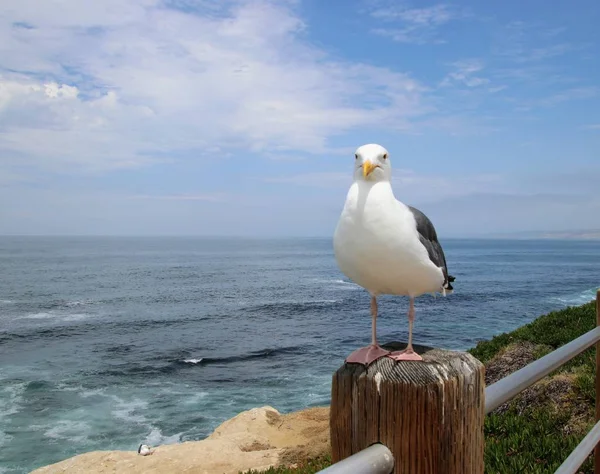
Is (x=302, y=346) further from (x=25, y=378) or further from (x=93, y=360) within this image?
(x=25, y=378)

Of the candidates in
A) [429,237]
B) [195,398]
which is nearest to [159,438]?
[195,398]

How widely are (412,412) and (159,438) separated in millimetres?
19082

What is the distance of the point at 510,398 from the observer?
→ 229 cm

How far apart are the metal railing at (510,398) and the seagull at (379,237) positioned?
1.77 feet

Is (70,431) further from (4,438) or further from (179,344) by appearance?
(179,344)

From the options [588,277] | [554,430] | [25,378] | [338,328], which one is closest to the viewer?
[554,430]

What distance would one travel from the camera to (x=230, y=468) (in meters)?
12.9

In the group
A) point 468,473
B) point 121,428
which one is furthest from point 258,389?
point 468,473

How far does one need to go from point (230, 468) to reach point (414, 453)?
1235 cm

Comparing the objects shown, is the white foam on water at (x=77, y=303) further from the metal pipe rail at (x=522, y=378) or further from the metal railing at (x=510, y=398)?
the metal pipe rail at (x=522, y=378)

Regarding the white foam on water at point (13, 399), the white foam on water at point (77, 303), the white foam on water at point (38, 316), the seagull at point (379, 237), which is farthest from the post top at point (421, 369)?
the white foam on water at point (77, 303)

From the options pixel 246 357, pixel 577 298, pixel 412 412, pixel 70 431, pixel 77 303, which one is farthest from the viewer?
pixel 77 303

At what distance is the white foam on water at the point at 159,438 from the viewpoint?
1848 cm

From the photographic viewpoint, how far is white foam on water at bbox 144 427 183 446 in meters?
18.5
